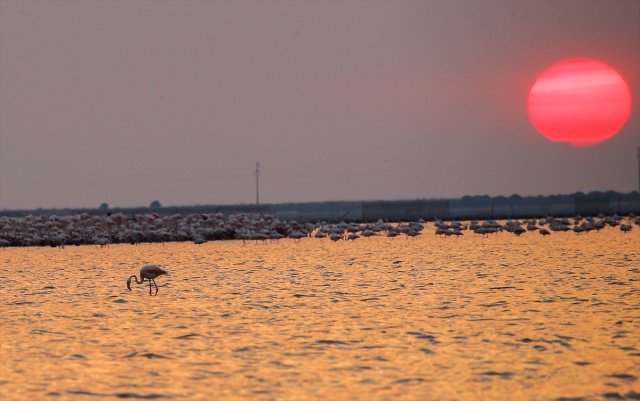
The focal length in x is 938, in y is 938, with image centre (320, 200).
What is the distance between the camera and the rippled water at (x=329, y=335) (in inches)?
496

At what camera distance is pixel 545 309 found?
2102 cm

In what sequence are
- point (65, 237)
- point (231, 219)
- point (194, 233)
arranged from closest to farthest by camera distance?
point (65, 237) < point (194, 233) < point (231, 219)

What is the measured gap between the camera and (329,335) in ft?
56.8

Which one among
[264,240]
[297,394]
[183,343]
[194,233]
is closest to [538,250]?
[264,240]

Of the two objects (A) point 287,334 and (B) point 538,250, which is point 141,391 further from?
(B) point 538,250

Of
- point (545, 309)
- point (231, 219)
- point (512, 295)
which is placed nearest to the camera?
point (545, 309)

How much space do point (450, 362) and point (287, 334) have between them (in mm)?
4167

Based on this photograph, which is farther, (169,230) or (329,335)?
(169,230)

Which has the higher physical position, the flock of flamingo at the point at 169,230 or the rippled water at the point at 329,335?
the flock of flamingo at the point at 169,230

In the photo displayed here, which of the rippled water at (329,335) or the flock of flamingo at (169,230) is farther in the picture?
the flock of flamingo at (169,230)

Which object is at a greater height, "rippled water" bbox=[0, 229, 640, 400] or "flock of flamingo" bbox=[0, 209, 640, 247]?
"flock of flamingo" bbox=[0, 209, 640, 247]

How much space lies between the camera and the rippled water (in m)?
12.6

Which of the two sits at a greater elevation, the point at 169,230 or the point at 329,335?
the point at 169,230

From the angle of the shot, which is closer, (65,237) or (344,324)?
(344,324)
